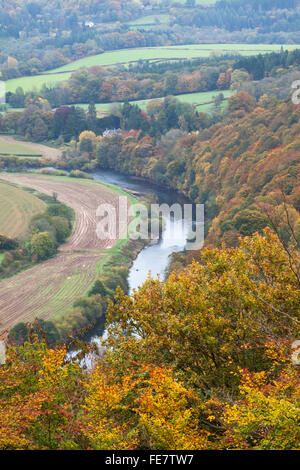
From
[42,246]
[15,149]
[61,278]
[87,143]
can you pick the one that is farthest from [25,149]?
[61,278]

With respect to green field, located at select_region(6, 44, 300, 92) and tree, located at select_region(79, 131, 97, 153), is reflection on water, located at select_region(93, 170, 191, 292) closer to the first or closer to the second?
tree, located at select_region(79, 131, 97, 153)

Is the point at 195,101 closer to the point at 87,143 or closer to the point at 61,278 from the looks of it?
the point at 87,143

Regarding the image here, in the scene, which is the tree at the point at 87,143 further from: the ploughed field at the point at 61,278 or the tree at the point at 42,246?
the tree at the point at 42,246

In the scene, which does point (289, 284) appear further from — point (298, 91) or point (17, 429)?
point (298, 91)

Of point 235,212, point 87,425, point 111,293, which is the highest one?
point 87,425

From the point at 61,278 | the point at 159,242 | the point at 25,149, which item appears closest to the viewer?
the point at 61,278

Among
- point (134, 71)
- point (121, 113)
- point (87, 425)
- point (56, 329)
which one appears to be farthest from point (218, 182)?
point (134, 71)

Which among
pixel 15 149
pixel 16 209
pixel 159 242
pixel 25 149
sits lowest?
pixel 159 242
